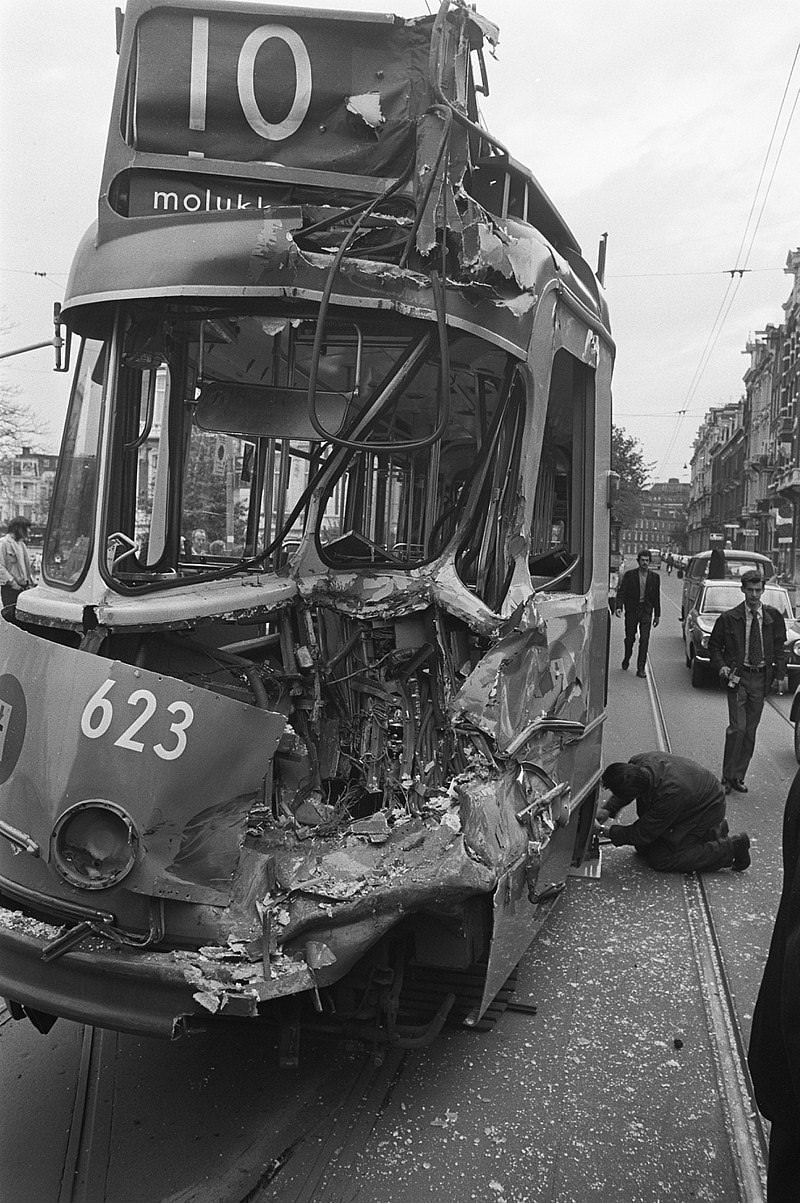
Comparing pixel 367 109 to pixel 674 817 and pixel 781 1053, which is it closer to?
pixel 781 1053

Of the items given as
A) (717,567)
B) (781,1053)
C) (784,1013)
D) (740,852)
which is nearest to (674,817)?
(740,852)

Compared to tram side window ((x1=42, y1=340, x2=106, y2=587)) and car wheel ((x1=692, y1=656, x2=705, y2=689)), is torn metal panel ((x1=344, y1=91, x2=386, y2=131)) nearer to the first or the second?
tram side window ((x1=42, y1=340, x2=106, y2=587))

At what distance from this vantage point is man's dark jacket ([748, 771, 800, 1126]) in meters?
2.19

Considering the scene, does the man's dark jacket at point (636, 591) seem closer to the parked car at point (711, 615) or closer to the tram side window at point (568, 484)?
the parked car at point (711, 615)

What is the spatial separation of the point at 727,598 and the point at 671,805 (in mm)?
10518

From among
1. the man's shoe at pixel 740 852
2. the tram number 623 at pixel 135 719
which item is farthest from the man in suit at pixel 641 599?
the tram number 623 at pixel 135 719

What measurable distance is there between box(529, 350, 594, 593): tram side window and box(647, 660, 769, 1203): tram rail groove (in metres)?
2.02

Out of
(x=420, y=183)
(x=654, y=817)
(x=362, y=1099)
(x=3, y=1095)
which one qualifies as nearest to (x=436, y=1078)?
(x=362, y=1099)

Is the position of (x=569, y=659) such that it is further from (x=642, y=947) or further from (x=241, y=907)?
(x=241, y=907)

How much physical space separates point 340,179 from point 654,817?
14.2ft

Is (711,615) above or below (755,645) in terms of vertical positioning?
below

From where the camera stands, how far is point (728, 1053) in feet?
13.7

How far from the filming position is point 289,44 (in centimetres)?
384

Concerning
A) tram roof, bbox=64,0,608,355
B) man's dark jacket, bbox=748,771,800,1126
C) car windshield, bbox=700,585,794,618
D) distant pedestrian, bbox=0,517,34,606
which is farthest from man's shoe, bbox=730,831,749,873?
car windshield, bbox=700,585,794,618
